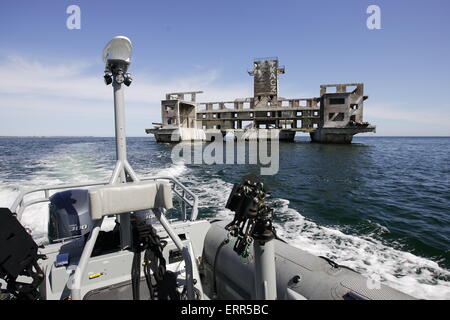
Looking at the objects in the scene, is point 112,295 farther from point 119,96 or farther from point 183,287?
point 119,96

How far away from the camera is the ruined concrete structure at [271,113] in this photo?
47.9m

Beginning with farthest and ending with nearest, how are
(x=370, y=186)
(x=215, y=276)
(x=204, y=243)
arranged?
(x=370, y=186)
(x=204, y=243)
(x=215, y=276)

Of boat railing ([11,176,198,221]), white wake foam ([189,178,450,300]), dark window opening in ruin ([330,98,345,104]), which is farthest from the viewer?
dark window opening in ruin ([330,98,345,104])

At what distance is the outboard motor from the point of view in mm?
4516

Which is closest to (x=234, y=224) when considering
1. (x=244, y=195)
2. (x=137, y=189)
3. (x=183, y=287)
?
(x=244, y=195)

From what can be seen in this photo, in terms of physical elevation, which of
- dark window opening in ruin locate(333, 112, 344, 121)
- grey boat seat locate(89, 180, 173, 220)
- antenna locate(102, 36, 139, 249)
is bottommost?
grey boat seat locate(89, 180, 173, 220)

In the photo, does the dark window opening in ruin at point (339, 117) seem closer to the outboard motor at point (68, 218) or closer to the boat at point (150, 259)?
the boat at point (150, 259)

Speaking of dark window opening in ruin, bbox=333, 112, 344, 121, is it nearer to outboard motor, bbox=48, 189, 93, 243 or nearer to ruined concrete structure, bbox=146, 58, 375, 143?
ruined concrete structure, bbox=146, 58, 375, 143

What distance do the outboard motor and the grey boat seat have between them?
9.03 feet

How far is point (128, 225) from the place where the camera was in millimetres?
3141

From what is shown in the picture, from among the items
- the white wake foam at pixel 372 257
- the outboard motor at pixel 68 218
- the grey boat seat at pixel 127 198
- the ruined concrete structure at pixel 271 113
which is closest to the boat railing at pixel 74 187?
the outboard motor at pixel 68 218

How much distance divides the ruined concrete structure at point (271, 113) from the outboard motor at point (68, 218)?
48.3 metres

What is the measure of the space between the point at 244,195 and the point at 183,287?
171 cm

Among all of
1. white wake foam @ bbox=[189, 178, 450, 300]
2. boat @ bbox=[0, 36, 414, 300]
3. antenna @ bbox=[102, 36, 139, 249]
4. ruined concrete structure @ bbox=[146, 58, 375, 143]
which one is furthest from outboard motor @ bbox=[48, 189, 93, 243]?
ruined concrete structure @ bbox=[146, 58, 375, 143]
